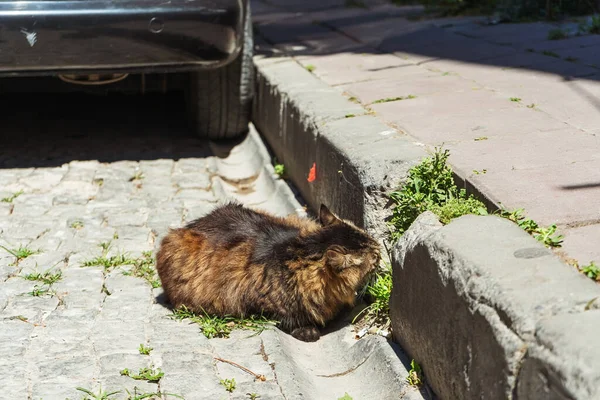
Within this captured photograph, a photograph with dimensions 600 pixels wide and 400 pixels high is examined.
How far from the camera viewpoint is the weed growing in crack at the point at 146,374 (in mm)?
3207

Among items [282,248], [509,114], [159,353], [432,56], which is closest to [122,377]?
[159,353]

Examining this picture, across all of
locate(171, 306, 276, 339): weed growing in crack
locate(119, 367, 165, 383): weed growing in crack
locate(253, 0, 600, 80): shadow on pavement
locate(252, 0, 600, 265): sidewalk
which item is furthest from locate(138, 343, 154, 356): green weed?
locate(253, 0, 600, 80): shadow on pavement

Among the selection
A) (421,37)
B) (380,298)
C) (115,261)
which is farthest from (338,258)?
(421,37)

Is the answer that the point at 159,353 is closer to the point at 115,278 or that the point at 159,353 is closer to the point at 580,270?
the point at 115,278

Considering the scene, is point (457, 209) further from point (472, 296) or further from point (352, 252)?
point (472, 296)

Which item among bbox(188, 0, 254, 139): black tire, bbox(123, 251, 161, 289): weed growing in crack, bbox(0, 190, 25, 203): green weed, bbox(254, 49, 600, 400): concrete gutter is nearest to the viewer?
bbox(254, 49, 600, 400): concrete gutter

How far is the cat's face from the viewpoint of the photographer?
11.5 feet

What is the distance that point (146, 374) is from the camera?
322 centimetres

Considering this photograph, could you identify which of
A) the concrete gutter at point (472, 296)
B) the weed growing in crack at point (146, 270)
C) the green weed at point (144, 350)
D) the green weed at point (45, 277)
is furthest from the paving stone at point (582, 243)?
the green weed at point (45, 277)

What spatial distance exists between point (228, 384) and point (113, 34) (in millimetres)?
2689

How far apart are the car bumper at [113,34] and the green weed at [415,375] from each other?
2.88 meters

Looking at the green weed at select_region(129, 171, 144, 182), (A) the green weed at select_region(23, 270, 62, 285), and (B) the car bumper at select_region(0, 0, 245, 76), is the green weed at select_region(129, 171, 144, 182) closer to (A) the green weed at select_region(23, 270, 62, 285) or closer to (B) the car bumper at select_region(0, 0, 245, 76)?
(B) the car bumper at select_region(0, 0, 245, 76)

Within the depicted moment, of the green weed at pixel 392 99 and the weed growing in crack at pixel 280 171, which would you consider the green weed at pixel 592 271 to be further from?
the weed growing in crack at pixel 280 171

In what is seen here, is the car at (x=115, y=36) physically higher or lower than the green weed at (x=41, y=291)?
higher
